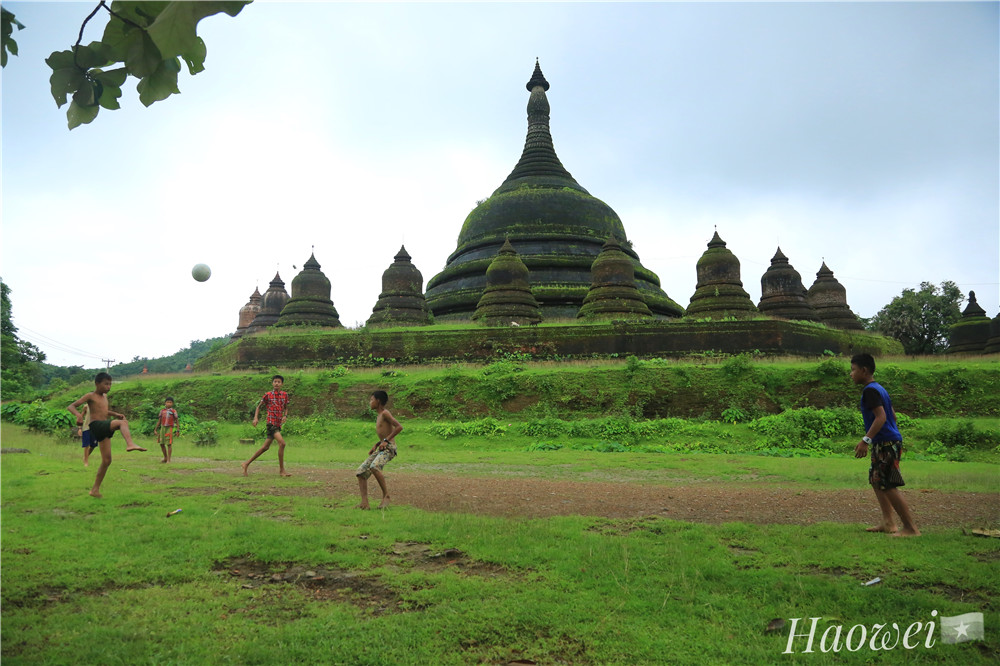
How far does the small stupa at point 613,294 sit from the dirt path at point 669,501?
47.0 ft

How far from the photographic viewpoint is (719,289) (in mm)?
23734

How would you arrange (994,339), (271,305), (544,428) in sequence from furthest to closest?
(271,305) < (994,339) < (544,428)

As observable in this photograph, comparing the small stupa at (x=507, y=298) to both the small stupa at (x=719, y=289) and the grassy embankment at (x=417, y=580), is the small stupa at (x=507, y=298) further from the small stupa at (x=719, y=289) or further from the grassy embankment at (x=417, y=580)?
the grassy embankment at (x=417, y=580)

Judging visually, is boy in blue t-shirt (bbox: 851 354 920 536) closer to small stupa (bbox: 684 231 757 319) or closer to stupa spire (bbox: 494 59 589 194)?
small stupa (bbox: 684 231 757 319)

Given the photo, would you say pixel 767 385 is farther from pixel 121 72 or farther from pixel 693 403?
pixel 121 72

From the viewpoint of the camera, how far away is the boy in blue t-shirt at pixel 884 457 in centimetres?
505

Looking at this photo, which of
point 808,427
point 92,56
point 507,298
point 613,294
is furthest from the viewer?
point 507,298

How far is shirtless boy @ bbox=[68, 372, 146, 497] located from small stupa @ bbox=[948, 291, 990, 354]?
33.7 m

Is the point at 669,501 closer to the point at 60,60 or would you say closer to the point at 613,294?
the point at 60,60

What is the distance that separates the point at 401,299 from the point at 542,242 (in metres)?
7.42

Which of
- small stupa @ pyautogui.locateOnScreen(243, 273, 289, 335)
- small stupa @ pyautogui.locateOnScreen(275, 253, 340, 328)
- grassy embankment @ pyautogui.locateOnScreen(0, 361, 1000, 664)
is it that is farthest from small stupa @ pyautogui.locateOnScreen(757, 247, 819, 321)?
small stupa @ pyautogui.locateOnScreen(243, 273, 289, 335)

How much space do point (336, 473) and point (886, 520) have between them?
24.3 feet

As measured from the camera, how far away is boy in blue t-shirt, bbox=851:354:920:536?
5051 millimetres

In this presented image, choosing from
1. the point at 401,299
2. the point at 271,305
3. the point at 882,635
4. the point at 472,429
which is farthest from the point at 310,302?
the point at 882,635
